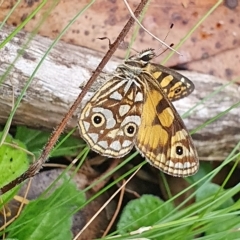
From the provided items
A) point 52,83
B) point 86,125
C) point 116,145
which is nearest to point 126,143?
point 116,145

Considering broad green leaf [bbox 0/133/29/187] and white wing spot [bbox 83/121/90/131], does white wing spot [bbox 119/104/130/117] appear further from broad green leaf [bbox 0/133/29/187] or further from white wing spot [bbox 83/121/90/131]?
broad green leaf [bbox 0/133/29/187]

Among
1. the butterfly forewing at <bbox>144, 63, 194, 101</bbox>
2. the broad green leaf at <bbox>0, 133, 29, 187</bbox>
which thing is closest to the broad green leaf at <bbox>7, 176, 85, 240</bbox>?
the broad green leaf at <bbox>0, 133, 29, 187</bbox>

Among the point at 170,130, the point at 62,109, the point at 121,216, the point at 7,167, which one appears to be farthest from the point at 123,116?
the point at 121,216

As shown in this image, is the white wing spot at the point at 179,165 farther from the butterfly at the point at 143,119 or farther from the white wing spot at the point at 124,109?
the white wing spot at the point at 124,109

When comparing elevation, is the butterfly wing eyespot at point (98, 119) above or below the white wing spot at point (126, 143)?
above

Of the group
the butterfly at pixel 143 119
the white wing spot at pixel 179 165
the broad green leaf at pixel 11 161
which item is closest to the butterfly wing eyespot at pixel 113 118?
the butterfly at pixel 143 119

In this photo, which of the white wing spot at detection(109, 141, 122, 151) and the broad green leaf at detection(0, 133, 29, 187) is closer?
the white wing spot at detection(109, 141, 122, 151)

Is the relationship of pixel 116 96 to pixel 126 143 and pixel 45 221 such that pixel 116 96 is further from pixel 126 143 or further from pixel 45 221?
pixel 45 221

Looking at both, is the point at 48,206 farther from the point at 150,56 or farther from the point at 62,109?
the point at 150,56

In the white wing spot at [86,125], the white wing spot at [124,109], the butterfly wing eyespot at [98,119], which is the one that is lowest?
the white wing spot at [86,125]
